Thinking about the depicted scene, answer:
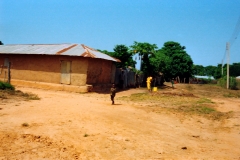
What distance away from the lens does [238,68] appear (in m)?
60.8

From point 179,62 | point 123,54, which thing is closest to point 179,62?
point 179,62

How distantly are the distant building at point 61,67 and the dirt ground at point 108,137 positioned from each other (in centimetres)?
731

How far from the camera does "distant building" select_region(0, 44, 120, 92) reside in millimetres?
15359

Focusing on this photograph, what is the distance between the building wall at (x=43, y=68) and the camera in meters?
15.4

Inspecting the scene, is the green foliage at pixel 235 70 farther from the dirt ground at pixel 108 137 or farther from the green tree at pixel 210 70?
the dirt ground at pixel 108 137

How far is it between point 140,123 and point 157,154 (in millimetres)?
2638

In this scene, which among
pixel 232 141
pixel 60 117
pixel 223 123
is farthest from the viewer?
pixel 223 123

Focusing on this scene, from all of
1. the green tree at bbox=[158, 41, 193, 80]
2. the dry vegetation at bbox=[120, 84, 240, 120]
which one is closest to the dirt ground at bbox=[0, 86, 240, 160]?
the dry vegetation at bbox=[120, 84, 240, 120]

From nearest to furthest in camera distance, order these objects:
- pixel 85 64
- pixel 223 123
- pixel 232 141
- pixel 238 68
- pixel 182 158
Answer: pixel 182 158 < pixel 232 141 < pixel 223 123 < pixel 85 64 < pixel 238 68

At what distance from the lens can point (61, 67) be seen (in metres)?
15.9

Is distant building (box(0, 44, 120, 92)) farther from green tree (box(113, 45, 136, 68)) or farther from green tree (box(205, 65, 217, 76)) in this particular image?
green tree (box(205, 65, 217, 76))

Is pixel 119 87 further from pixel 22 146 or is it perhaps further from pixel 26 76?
pixel 22 146

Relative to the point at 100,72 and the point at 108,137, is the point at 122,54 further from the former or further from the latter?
the point at 108,137

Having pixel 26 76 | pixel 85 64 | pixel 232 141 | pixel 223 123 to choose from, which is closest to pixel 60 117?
pixel 232 141
